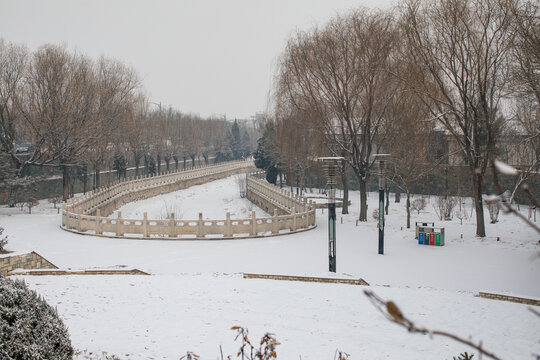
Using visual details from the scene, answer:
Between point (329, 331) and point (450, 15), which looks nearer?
point (329, 331)

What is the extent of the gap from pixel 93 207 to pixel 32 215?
9.96 ft

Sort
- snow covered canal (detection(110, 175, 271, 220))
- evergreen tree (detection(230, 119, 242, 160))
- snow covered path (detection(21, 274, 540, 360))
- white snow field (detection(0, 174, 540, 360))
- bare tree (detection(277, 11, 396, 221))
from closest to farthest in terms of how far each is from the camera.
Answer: snow covered path (detection(21, 274, 540, 360))
white snow field (detection(0, 174, 540, 360))
bare tree (detection(277, 11, 396, 221))
snow covered canal (detection(110, 175, 271, 220))
evergreen tree (detection(230, 119, 242, 160))

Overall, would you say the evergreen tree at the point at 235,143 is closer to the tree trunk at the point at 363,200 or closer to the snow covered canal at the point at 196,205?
the snow covered canal at the point at 196,205

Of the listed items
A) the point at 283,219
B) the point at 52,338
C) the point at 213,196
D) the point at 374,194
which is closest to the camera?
the point at 52,338

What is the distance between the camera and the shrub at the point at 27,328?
4586 millimetres

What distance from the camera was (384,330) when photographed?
8.02 metres

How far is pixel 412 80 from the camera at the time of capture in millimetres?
19547

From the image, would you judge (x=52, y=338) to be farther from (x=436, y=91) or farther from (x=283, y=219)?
(x=436, y=91)

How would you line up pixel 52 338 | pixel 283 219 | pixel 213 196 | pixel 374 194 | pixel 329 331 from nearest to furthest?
pixel 52 338, pixel 329 331, pixel 283 219, pixel 374 194, pixel 213 196

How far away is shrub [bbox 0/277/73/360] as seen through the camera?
4.59m

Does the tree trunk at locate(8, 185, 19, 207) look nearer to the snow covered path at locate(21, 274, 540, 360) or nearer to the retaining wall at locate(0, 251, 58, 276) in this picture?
the retaining wall at locate(0, 251, 58, 276)

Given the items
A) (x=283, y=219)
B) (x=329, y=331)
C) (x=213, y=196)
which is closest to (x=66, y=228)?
(x=283, y=219)

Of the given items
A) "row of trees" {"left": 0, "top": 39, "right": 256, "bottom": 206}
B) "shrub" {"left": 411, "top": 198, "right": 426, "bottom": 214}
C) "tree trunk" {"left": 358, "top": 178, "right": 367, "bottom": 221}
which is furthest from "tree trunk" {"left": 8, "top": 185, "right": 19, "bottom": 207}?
"shrub" {"left": 411, "top": 198, "right": 426, "bottom": 214}

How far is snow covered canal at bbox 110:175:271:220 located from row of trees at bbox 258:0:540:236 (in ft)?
27.6
